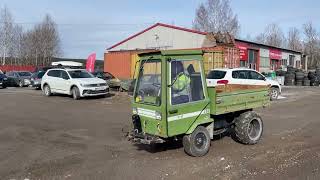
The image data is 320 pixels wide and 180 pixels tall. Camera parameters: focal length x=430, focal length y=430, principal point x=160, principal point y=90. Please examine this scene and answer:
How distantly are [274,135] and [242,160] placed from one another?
311 centimetres

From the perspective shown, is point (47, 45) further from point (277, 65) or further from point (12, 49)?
point (277, 65)

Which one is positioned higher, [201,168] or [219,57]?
[219,57]

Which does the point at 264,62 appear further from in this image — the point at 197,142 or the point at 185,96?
the point at 185,96

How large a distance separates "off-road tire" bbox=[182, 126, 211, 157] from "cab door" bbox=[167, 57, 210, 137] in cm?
18

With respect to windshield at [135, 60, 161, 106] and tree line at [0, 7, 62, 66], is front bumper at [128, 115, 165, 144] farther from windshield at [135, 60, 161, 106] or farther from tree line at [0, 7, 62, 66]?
tree line at [0, 7, 62, 66]

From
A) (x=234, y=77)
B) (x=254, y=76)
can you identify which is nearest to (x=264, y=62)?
(x=254, y=76)

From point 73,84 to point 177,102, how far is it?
49.6 ft

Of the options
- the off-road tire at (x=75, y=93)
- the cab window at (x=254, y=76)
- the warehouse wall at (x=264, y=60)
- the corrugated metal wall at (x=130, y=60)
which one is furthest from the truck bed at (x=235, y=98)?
the warehouse wall at (x=264, y=60)

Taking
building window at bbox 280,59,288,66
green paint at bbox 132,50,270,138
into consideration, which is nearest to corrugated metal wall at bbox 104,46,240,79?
building window at bbox 280,59,288,66

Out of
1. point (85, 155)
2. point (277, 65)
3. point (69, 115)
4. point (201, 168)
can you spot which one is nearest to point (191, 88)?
point (201, 168)

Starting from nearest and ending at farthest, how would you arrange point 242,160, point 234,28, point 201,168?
point 201,168 < point 242,160 < point 234,28

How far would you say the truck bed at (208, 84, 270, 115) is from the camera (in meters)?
9.09

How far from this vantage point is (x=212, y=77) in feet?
Result: 64.3

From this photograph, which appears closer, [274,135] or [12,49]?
[274,135]
